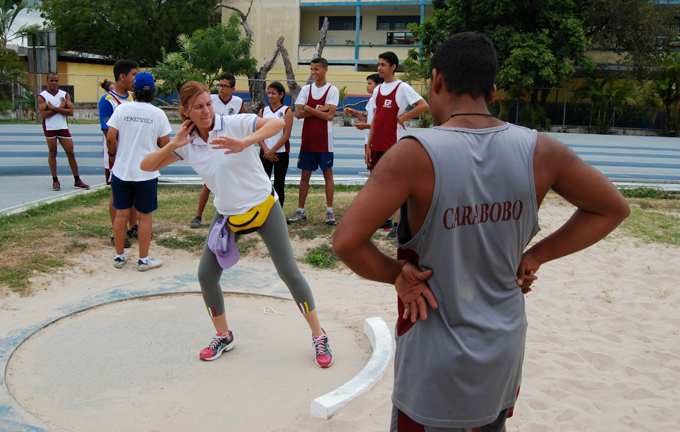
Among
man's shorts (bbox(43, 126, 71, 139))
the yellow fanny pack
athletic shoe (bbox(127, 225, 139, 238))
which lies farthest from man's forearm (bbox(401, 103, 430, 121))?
man's shorts (bbox(43, 126, 71, 139))

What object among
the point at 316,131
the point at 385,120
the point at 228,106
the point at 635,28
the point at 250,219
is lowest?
the point at 250,219

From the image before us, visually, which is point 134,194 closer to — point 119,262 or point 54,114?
point 119,262

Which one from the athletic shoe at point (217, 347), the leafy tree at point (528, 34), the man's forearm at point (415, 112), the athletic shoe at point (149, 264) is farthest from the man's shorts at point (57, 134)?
the leafy tree at point (528, 34)

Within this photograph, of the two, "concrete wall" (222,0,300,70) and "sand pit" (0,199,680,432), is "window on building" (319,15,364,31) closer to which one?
"concrete wall" (222,0,300,70)

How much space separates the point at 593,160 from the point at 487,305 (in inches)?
565

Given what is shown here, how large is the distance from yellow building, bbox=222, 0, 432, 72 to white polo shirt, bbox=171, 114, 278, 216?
30.8m

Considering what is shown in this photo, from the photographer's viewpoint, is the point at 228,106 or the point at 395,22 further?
the point at 395,22

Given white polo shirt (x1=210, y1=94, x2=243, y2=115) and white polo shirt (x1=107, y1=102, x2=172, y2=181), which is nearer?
white polo shirt (x1=107, y1=102, x2=172, y2=181)

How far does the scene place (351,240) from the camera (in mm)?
1660

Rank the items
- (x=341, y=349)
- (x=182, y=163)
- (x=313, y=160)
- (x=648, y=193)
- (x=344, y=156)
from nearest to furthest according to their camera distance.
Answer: (x=341, y=349) < (x=313, y=160) < (x=648, y=193) < (x=182, y=163) < (x=344, y=156)

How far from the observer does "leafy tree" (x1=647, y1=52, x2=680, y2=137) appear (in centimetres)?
2181

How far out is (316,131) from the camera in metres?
7.39

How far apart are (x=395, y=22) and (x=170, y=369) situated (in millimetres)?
34994

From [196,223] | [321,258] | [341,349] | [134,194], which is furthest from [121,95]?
[341,349]
